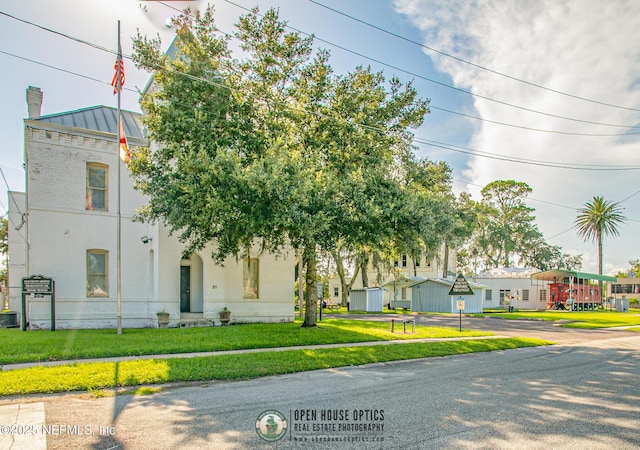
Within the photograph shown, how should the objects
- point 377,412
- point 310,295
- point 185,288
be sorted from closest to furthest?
point 377,412 < point 310,295 < point 185,288

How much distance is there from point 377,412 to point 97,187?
17.4 metres

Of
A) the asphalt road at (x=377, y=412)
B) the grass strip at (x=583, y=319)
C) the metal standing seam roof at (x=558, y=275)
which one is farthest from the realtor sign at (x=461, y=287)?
the metal standing seam roof at (x=558, y=275)

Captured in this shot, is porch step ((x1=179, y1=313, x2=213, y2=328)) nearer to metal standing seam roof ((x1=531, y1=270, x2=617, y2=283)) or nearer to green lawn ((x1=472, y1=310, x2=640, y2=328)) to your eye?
green lawn ((x1=472, y1=310, x2=640, y2=328))

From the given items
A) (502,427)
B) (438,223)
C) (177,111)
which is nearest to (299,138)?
(177,111)

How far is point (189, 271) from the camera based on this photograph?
21469 millimetres

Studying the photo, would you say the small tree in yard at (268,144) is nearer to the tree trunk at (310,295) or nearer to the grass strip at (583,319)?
the tree trunk at (310,295)

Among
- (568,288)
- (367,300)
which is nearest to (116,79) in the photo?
(367,300)

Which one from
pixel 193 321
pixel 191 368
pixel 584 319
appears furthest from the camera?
pixel 584 319

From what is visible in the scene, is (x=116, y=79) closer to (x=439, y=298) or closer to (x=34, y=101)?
(x=34, y=101)

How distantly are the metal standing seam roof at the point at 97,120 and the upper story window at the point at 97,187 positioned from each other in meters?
1.75

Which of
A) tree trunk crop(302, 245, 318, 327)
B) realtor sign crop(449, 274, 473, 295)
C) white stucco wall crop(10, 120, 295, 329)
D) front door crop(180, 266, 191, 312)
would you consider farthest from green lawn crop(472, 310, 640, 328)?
front door crop(180, 266, 191, 312)

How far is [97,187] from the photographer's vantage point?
19.6 metres

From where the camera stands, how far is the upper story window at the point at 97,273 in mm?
19188

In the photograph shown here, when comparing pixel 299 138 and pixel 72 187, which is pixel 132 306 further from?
pixel 299 138
